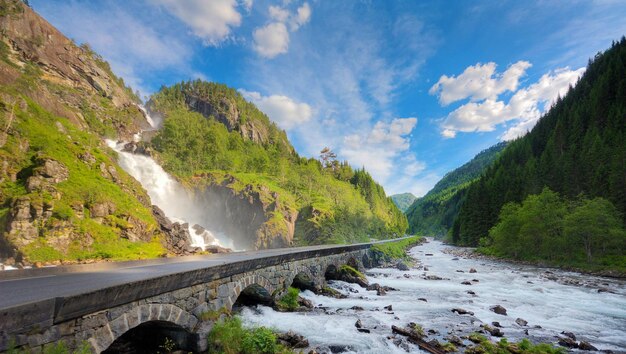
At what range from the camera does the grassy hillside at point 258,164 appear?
257 feet

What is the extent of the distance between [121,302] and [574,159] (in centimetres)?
8579

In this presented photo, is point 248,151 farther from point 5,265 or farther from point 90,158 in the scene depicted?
point 5,265

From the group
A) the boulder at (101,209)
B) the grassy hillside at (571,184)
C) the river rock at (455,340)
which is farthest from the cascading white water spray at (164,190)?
the grassy hillside at (571,184)

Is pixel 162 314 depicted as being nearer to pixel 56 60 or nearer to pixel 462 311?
pixel 462 311

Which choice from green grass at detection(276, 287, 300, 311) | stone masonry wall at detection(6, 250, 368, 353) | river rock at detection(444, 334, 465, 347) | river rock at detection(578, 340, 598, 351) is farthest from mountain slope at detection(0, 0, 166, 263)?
river rock at detection(578, 340, 598, 351)

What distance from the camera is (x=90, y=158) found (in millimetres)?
43781

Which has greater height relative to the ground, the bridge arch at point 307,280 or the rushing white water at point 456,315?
the bridge arch at point 307,280

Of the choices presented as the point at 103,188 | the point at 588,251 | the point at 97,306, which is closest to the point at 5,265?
the point at 103,188

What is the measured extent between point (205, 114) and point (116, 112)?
177ft

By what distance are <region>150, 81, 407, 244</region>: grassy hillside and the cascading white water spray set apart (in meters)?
5.19

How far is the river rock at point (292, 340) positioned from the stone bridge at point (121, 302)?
263 centimetres

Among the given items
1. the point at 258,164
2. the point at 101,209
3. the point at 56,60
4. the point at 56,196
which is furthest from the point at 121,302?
the point at 56,60

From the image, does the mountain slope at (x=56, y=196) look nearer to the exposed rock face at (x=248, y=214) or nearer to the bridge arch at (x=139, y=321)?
the exposed rock face at (x=248, y=214)

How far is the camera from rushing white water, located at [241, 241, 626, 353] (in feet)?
45.5
